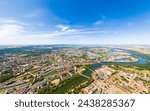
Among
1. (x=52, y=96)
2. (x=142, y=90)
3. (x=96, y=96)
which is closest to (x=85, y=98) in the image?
(x=96, y=96)

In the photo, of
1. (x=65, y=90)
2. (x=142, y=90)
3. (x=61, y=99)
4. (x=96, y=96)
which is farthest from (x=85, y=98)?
(x=142, y=90)

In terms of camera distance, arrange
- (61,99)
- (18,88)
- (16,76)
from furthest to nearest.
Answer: (16,76) → (18,88) → (61,99)

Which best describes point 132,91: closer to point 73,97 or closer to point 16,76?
point 73,97

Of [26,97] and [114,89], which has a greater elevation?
[26,97]

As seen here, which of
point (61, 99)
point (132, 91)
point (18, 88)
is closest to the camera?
point (61, 99)

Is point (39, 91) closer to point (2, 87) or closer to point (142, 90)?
point (2, 87)

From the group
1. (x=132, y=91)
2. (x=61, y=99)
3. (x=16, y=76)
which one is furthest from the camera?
(x=16, y=76)

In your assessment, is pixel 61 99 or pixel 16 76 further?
pixel 16 76

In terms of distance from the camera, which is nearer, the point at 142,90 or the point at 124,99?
the point at 124,99

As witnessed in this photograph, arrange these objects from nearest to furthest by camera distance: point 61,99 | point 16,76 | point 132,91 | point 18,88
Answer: point 61,99, point 132,91, point 18,88, point 16,76
